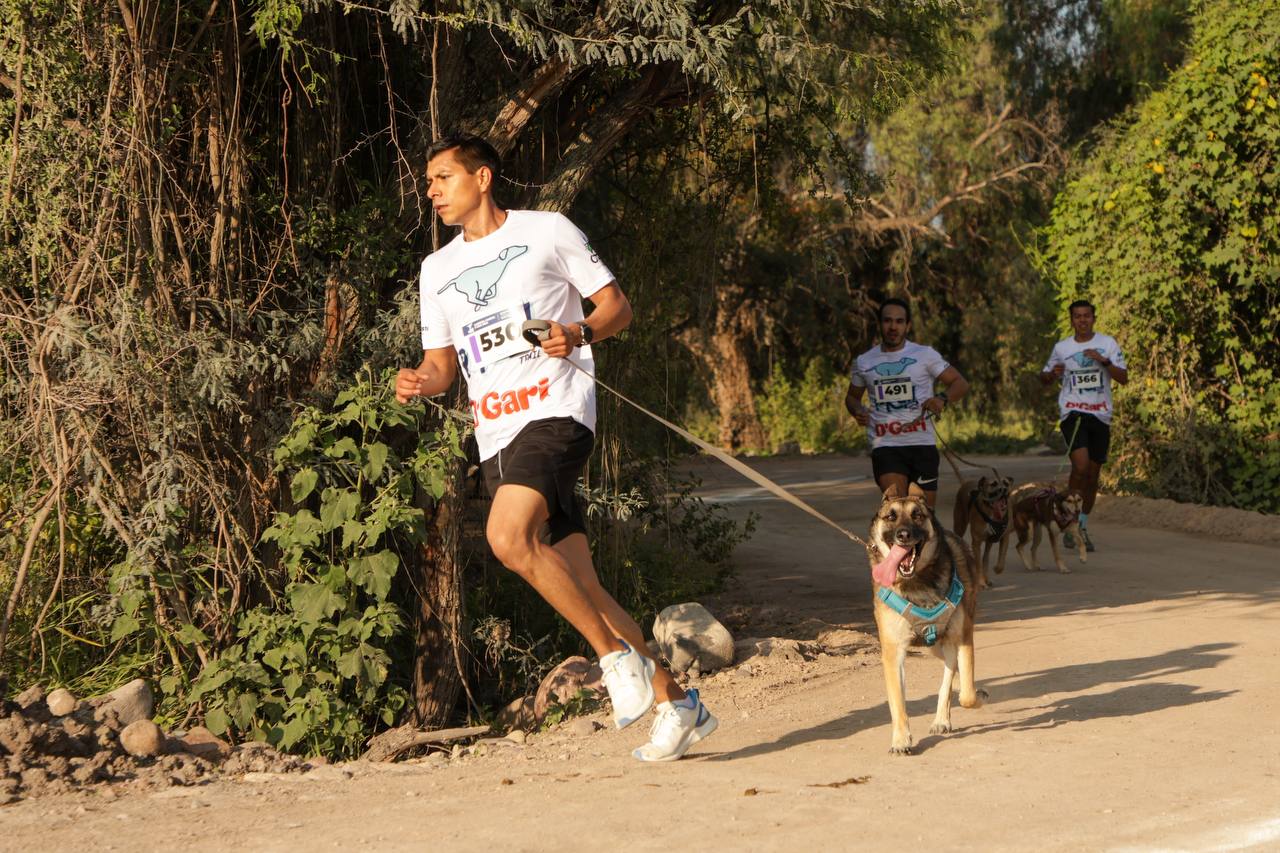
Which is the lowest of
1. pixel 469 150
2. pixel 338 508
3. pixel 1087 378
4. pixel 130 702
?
pixel 130 702

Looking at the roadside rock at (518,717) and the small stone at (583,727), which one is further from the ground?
the small stone at (583,727)

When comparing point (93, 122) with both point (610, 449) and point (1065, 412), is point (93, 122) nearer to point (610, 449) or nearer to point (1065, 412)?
point (610, 449)

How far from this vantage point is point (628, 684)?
5453mm

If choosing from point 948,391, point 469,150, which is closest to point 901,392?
point 948,391

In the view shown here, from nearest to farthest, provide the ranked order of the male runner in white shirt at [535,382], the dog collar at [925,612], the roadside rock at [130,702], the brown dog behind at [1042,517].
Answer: the male runner in white shirt at [535,382], the dog collar at [925,612], the roadside rock at [130,702], the brown dog behind at [1042,517]

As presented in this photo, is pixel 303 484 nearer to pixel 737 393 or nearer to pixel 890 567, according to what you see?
pixel 890 567

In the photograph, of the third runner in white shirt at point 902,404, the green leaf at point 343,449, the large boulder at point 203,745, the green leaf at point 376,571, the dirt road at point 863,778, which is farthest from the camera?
the third runner in white shirt at point 902,404

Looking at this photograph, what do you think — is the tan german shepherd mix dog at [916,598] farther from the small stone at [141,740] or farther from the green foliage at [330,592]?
the small stone at [141,740]

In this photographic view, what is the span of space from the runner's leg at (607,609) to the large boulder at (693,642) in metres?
2.45

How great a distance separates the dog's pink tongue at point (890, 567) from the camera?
19.9ft

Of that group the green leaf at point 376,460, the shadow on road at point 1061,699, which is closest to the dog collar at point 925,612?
the shadow on road at point 1061,699

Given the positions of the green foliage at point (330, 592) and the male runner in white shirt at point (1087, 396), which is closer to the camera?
the green foliage at point (330, 592)

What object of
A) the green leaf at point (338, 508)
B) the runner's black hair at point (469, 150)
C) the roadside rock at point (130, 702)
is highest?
the runner's black hair at point (469, 150)

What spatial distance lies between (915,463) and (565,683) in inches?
116
